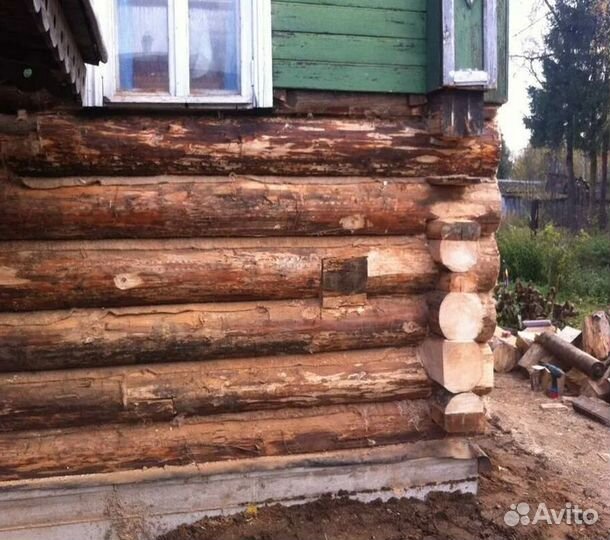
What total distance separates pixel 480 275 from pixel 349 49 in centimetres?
183

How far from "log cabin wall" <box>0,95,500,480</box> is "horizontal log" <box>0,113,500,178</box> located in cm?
1

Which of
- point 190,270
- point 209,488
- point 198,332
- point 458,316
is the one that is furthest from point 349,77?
point 209,488

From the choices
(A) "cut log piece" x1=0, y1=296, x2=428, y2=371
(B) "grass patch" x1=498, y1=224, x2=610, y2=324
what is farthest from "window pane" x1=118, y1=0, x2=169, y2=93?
(B) "grass patch" x1=498, y1=224, x2=610, y2=324

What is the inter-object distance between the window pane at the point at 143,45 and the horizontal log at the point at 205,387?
187 cm

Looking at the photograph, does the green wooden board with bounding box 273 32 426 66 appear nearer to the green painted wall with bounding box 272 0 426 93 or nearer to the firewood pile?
the green painted wall with bounding box 272 0 426 93

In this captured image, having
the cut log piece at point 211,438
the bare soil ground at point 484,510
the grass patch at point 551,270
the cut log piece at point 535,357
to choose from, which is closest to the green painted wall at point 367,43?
the cut log piece at point 211,438

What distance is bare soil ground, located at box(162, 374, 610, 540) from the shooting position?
4367mm

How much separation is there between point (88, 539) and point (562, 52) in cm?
2412

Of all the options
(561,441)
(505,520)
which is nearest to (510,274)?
(561,441)

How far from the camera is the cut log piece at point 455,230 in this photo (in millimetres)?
4547

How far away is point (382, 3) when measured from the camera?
14.8 ft

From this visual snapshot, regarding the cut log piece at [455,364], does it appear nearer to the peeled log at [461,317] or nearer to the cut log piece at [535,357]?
the peeled log at [461,317]

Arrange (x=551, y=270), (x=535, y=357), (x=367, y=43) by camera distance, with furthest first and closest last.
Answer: (x=551, y=270) → (x=535, y=357) → (x=367, y=43)

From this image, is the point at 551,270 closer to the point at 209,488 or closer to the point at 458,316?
the point at 458,316
